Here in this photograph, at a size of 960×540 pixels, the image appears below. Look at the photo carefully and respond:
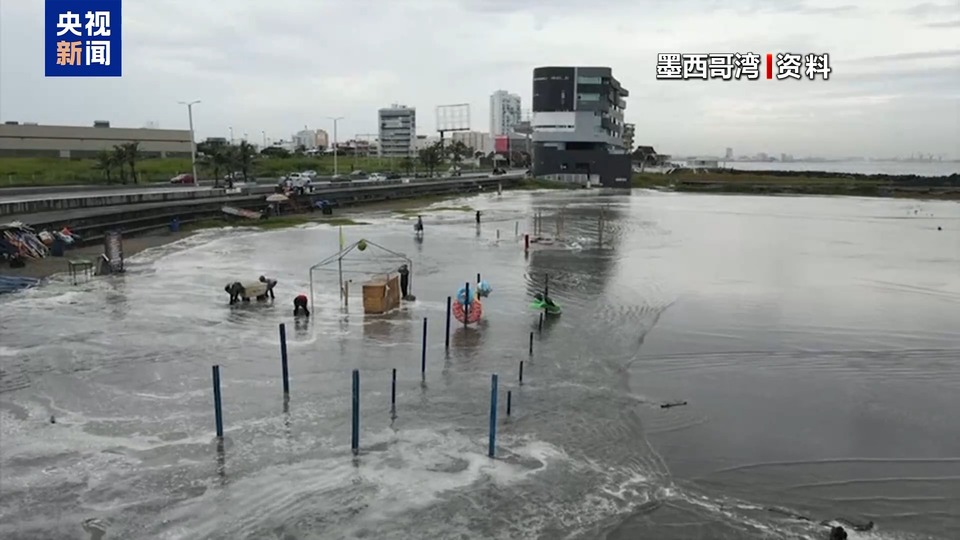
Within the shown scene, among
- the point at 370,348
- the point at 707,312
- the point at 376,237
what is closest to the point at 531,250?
the point at 376,237

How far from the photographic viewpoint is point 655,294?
101ft

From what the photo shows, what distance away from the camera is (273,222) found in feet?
178

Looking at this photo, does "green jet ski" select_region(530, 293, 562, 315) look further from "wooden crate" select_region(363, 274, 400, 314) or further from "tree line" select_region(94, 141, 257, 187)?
"tree line" select_region(94, 141, 257, 187)

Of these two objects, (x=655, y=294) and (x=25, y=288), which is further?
(x=655, y=294)

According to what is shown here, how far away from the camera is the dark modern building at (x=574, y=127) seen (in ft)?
437

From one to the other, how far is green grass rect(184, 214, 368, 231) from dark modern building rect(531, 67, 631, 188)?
261ft

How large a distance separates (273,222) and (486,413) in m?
41.7

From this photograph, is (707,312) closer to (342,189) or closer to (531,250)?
(531,250)

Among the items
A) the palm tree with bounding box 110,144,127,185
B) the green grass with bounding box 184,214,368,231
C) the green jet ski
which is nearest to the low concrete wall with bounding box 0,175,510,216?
the green grass with bounding box 184,214,368,231

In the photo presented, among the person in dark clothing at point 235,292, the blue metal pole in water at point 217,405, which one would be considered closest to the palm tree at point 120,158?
the person in dark clothing at point 235,292

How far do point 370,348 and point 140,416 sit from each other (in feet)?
21.6

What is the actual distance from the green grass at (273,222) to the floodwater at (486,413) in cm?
1848

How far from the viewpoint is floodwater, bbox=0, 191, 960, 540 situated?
38.4ft

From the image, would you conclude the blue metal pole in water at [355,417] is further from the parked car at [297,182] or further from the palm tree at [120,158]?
the palm tree at [120,158]
